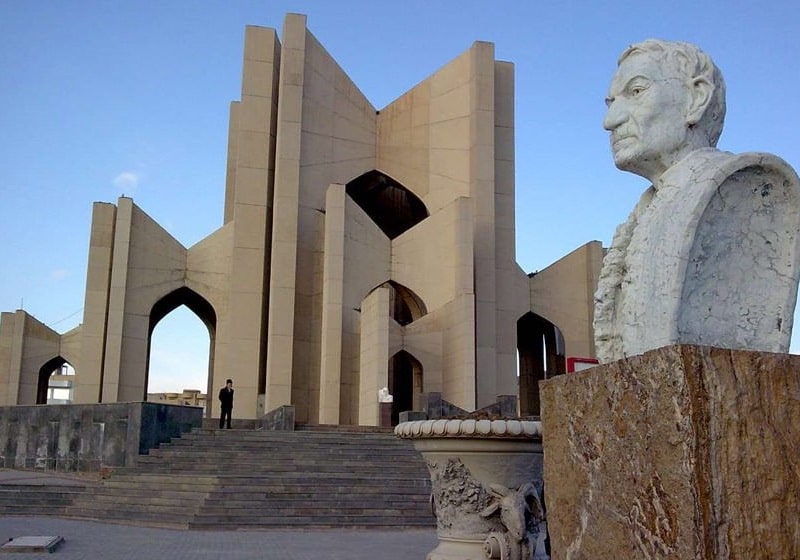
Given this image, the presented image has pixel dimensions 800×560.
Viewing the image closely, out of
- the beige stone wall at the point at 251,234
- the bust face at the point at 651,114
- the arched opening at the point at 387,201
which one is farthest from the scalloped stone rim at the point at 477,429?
the arched opening at the point at 387,201

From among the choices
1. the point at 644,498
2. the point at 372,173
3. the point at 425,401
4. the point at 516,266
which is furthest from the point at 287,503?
the point at 372,173

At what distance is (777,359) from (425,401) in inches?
603

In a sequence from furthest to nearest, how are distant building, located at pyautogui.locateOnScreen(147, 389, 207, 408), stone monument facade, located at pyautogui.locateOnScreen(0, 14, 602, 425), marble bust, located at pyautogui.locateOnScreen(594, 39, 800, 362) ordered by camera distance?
distant building, located at pyautogui.locateOnScreen(147, 389, 207, 408), stone monument facade, located at pyautogui.locateOnScreen(0, 14, 602, 425), marble bust, located at pyautogui.locateOnScreen(594, 39, 800, 362)

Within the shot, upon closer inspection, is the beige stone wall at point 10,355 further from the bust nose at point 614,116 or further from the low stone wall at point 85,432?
the bust nose at point 614,116

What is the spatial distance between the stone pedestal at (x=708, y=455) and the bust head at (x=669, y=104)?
101 cm

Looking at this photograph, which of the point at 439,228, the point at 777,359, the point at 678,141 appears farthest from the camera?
the point at 439,228

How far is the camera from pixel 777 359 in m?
1.73

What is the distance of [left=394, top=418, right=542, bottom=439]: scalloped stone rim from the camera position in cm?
388

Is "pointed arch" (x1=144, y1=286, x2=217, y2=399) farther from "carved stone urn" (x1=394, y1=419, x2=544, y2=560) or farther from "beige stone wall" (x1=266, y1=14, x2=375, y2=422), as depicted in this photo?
"carved stone urn" (x1=394, y1=419, x2=544, y2=560)

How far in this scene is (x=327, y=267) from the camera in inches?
810

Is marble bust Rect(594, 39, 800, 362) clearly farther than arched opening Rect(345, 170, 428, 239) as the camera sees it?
No

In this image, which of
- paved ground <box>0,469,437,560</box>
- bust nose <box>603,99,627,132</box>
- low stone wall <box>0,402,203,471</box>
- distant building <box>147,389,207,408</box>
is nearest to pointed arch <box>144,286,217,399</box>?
low stone wall <box>0,402,203,471</box>

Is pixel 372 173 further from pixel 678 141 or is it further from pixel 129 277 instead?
pixel 678 141

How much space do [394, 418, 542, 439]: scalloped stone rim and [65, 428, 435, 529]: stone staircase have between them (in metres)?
5.79
